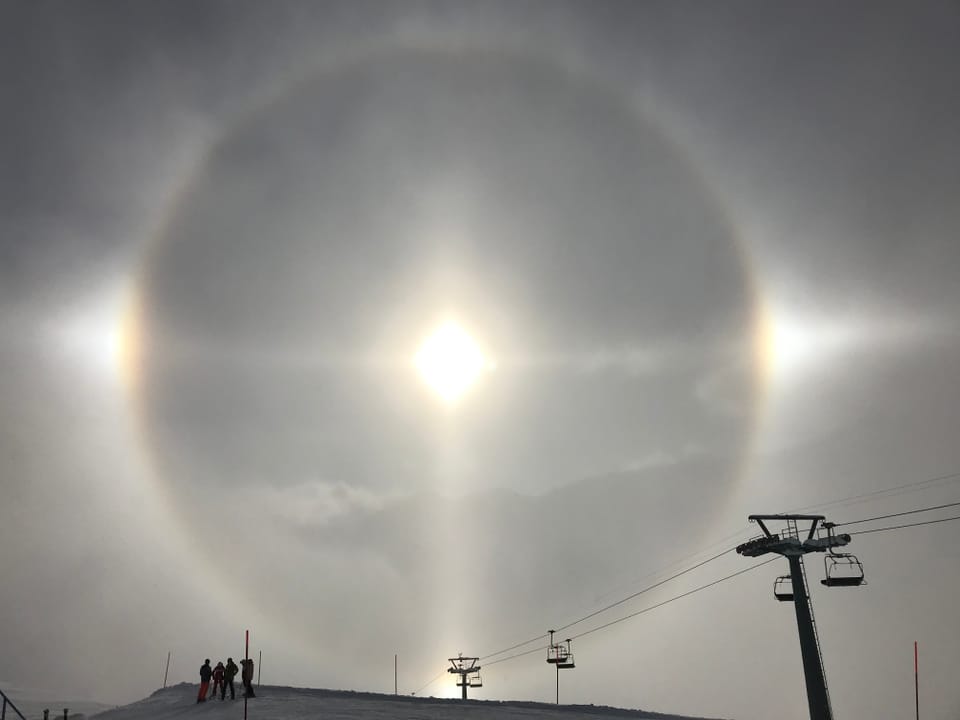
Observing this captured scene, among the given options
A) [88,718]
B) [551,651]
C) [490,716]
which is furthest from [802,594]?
[88,718]

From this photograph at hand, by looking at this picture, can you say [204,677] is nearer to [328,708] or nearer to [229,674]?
[229,674]

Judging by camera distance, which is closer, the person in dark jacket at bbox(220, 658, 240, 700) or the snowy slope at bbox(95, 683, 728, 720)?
the snowy slope at bbox(95, 683, 728, 720)

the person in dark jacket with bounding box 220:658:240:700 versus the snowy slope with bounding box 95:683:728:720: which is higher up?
the person in dark jacket with bounding box 220:658:240:700

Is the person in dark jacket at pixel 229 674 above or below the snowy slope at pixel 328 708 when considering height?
above

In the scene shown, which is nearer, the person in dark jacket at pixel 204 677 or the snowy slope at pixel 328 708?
the snowy slope at pixel 328 708

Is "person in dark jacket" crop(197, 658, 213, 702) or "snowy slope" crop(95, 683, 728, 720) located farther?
"person in dark jacket" crop(197, 658, 213, 702)

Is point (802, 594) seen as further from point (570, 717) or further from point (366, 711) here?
point (366, 711)

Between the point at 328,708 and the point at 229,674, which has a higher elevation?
the point at 229,674

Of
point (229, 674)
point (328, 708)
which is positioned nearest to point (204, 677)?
point (229, 674)

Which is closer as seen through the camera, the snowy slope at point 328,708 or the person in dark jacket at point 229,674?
the snowy slope at point 328,708
